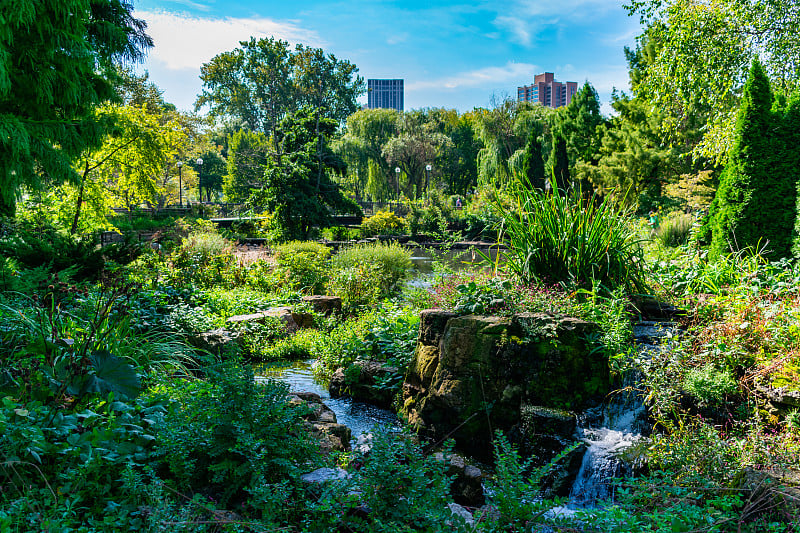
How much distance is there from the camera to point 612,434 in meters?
3.90

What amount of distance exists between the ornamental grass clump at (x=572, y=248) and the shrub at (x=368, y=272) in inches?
172

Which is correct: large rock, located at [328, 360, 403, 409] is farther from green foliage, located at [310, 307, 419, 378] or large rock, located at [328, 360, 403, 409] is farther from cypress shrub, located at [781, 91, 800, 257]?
cypress shrub, located at [781, 91, 800, 257]

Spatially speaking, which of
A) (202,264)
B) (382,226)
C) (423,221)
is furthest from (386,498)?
(423,221)

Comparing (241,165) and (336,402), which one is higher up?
(241,165)

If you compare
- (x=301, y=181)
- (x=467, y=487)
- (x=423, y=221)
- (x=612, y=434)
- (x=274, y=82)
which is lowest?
(x=467, y=487)

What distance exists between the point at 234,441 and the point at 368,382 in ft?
9.96

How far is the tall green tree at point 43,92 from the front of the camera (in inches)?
225

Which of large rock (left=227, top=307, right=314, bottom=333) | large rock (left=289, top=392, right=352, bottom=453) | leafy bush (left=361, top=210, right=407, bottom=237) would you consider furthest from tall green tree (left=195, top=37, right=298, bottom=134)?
large rock (left=289, top=392, right=352, bottom=453)

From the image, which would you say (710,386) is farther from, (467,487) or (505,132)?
(505,132)

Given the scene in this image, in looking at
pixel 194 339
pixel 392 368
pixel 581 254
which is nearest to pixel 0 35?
pixel 194 339

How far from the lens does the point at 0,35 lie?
5.40 metres

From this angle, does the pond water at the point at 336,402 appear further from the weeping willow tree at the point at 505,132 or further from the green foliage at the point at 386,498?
the weeping willow tree at the point at 505,132

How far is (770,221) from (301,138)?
13.8 m

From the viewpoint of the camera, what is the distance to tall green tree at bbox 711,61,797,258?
22.8ft
